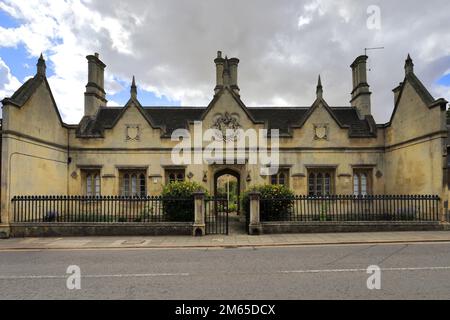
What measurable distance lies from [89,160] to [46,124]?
3.36 m

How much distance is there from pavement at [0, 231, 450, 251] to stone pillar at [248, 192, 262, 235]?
458mm

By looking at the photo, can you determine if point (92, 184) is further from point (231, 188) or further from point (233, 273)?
point (231, 188)

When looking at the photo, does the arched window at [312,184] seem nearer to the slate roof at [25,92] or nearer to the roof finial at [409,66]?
the roof finial at [409,66]

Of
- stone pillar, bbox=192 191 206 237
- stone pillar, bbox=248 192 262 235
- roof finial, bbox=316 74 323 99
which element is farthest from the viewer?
roof finial, bbox=316 74 323 99

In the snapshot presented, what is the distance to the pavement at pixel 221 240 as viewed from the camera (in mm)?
11492

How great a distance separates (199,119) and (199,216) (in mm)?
7620

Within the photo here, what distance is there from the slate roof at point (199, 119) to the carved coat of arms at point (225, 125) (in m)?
1.21

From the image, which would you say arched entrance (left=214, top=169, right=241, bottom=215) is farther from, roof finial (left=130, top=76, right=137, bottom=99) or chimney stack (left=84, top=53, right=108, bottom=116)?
chimney stack (left=84, top=53, right=108, bottom=116)

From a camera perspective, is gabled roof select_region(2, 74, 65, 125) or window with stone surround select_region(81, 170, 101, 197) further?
window with stone surround select_region(81, 170, 101, 197)

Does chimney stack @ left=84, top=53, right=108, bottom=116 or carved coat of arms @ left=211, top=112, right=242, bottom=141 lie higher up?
chimney stack @ left=84, top=53, right=108, bottom=116

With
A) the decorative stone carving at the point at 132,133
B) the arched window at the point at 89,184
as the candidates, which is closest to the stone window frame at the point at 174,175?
the decorative stone carving at the point at 132,133

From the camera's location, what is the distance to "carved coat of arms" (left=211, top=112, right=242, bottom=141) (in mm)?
19312

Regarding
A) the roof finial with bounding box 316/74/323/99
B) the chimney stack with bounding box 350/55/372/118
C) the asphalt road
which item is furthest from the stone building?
the asphalt road
